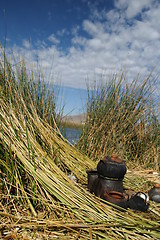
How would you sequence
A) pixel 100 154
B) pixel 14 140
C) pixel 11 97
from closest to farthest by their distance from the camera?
pixel 14 140
pixel 11 97
pixel 100 154

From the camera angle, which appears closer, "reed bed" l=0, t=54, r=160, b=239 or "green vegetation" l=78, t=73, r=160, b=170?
"reed bed" l=0, t=54, r=160, b=239

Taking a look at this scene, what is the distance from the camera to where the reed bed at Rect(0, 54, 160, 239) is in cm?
107

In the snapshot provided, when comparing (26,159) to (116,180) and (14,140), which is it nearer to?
(14,140)

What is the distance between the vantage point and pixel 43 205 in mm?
1279

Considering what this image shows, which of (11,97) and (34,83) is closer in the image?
(11,97)

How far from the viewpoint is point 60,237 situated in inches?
40.9

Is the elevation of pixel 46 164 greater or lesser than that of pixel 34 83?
lesser

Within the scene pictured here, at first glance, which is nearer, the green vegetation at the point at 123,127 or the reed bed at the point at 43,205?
the reed bed at the point at 43,205

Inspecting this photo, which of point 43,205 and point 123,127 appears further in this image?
point 123,127

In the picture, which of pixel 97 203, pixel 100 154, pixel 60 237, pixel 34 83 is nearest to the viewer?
pixel 60 237

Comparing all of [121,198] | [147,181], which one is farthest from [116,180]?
[147,181]

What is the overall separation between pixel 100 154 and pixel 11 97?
1.59 meters

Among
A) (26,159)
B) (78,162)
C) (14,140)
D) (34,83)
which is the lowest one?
(78,162)

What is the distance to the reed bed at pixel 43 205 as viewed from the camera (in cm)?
107
